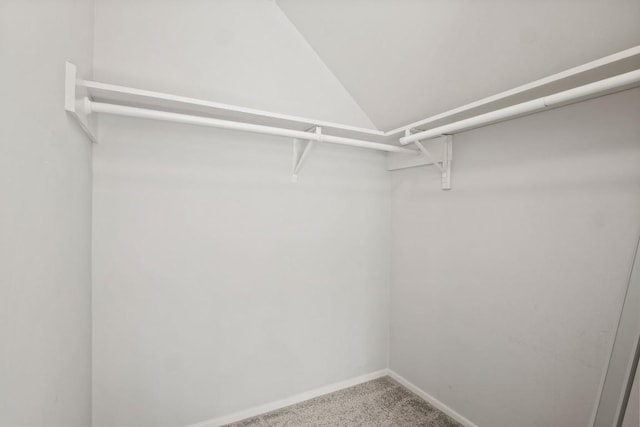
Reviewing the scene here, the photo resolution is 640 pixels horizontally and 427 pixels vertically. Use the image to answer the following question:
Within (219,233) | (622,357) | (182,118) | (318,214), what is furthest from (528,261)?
(182,118)

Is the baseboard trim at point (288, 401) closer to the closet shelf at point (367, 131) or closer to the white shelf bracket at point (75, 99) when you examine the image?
the closet shelf at point (367, 131)

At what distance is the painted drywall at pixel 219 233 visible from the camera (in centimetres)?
170

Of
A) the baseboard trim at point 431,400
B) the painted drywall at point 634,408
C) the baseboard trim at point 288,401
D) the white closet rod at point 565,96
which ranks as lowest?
the baseboard trim at point 288,401

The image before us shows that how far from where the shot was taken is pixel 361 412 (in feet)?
7.00

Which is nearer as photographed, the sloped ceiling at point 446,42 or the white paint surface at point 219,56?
the sloped ceiling at point 446,42

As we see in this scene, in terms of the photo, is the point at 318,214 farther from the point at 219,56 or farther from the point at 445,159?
the point at 219,56

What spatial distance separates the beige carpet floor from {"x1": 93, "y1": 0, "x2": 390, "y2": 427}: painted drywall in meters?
0.12

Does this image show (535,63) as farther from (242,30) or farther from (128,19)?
(128,19)

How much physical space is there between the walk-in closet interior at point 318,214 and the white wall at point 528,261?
0.01m

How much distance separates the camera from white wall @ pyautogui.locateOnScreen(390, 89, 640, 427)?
55.5 inches

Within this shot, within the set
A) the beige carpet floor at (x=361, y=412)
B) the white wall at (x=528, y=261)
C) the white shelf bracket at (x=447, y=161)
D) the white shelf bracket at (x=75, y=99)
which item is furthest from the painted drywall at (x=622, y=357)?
the white shelf bracket at (x=75, y=99)

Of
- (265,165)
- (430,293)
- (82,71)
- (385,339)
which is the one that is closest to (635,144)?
(430,293)

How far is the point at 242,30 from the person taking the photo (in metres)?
2.01

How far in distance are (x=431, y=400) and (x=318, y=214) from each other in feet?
5.41
